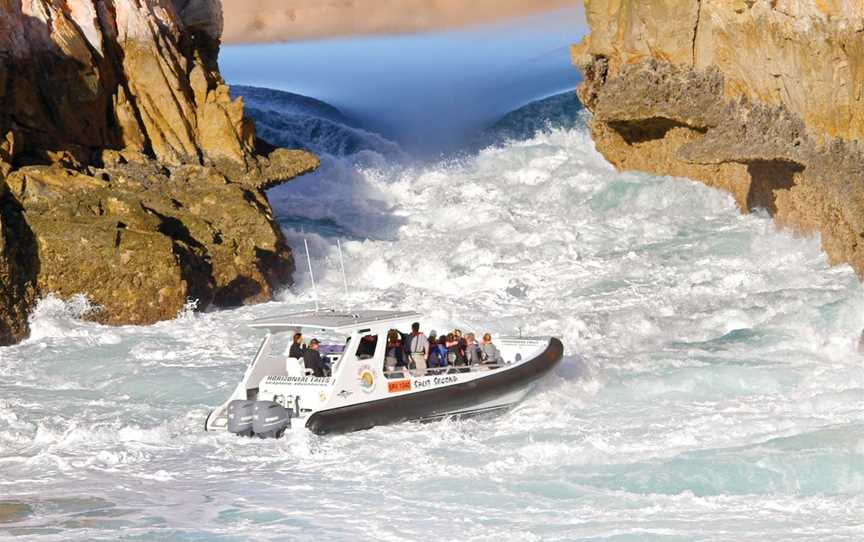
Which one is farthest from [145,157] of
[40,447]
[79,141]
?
[40,447]

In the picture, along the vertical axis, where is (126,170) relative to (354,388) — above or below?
above

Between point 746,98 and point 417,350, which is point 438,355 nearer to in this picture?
point 417,350

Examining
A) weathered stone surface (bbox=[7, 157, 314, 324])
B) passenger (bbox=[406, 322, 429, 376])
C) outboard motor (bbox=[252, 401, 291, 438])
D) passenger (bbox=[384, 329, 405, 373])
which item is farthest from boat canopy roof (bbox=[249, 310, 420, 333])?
weathered stone surface (bbox=[7, 157, 314, 324])

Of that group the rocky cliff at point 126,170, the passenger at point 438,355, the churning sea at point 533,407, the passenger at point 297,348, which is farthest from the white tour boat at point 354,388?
the rocky cliff at point 126,170

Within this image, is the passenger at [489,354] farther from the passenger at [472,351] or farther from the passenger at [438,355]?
the passenger at [438,355]

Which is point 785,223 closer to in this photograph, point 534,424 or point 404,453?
point 534,424

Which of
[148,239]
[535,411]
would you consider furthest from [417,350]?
[148,239]

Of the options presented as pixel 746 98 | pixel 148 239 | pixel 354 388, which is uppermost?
pixel 746 98

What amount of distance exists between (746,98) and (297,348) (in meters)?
11.2

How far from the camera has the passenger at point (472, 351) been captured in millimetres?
17797

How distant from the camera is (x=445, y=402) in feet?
55.2

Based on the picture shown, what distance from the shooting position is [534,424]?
16.8 metres

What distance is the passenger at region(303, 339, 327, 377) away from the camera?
17094mm

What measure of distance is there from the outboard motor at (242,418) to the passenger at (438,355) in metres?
2.39
